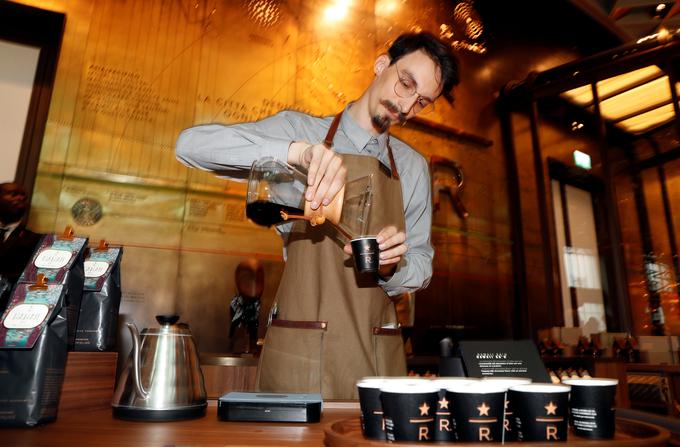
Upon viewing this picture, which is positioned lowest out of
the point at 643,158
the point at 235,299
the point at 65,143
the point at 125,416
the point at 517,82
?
the point at 125,416

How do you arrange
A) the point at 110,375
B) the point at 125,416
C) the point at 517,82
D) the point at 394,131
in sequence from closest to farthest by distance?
the point at 125,416, the point at 110,375, the point at 394,131, the point at 517,82

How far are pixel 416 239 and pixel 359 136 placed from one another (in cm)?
42

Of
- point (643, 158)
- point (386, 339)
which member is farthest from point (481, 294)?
point (386, 339)

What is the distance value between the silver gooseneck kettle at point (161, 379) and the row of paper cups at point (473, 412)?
1.06 ft

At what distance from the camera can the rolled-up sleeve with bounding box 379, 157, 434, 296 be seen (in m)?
1.49

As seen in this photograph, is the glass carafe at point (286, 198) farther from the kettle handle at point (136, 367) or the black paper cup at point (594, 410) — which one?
the black paper cup at point (594, 410)

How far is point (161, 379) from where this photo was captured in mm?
733

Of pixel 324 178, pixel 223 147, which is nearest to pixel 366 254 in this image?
pixel 324 178

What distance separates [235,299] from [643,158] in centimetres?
358

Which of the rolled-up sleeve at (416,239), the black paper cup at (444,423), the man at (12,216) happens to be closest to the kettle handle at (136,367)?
the black paper cup at (444,423)

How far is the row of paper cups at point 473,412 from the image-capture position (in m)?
0.54

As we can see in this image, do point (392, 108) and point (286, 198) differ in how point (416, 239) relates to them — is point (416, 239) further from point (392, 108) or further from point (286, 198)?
point (286, 198)

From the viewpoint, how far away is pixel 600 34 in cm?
487

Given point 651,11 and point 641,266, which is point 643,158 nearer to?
point 641,266
